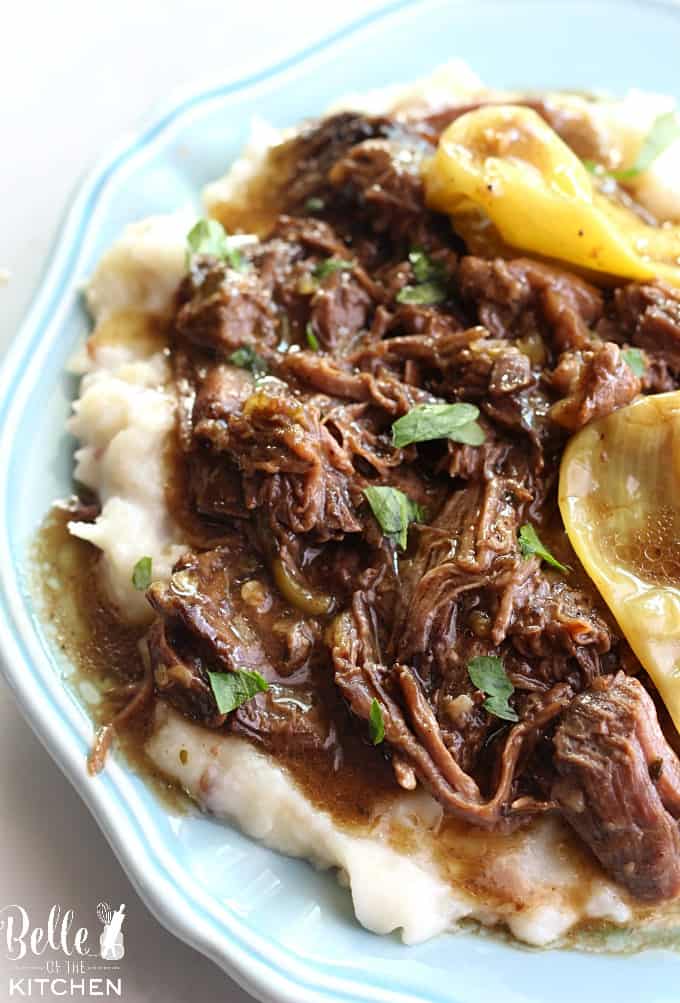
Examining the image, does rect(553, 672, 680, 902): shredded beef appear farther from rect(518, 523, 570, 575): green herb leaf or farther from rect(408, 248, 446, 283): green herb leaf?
rect(408, 248, 446, 283): green herb leaf

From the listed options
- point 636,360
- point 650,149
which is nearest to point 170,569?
point 636,360

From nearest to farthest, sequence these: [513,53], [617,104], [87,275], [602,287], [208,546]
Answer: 1. [208,546]
2. [602,287]
3. [87,275]
4. [617,104]
5. [513,53]

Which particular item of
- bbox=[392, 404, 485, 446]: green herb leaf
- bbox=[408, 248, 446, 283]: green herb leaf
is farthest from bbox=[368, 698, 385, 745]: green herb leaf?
bbox=[408, 248, 446, 283]: green herb leaf

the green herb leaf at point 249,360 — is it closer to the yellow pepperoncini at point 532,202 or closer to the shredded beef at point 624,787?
the yellow pepperoncini at point 532,202

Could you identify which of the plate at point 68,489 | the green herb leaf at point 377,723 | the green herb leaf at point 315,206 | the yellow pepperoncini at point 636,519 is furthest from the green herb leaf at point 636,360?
the plate at point 68,489

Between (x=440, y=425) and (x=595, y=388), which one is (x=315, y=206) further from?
(x=595, y=388)

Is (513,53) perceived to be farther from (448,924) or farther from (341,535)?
(448,924)

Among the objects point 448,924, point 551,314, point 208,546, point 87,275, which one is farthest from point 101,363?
point 448,924
